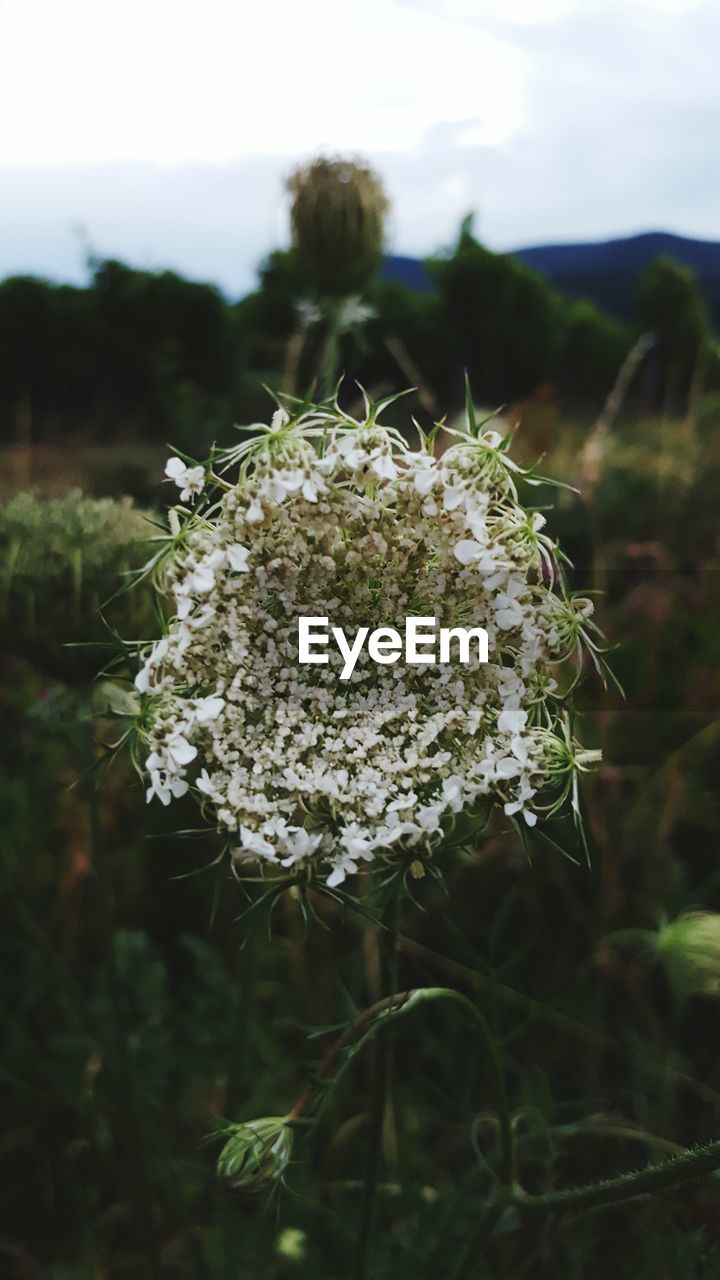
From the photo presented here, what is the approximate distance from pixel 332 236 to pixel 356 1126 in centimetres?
228

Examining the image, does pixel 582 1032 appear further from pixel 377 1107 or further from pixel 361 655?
pixel 361 655

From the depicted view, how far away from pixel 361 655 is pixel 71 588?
84 cm

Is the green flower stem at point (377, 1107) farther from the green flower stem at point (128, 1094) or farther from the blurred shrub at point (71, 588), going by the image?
the blurred shrub at point (71, 588)

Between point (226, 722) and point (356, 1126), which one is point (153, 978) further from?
point (226, 722)

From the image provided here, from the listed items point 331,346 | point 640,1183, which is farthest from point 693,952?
point 331,346

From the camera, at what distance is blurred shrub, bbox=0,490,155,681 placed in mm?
2061

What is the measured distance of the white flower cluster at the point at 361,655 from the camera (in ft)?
4.48

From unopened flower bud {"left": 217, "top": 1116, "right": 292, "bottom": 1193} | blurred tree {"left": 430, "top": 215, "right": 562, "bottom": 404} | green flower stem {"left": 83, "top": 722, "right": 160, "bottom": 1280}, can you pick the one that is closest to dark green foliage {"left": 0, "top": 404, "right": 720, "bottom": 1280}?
green flower stem {"left": 83, "top": 722, "right": 160, "bottom": 1280}

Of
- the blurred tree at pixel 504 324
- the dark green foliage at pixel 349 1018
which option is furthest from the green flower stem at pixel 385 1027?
the blurred tree at pixel 504 324

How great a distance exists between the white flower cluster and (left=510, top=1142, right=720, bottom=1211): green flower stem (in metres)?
0.44

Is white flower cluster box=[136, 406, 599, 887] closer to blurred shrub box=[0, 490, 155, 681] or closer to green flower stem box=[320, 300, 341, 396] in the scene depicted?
blurred shrub box=[0, 490, 155, 681]

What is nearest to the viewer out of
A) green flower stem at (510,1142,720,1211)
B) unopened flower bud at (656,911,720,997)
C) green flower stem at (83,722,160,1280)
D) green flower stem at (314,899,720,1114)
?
green flower stem at (510,1142,720,1211)

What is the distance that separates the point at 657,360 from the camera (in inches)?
1270

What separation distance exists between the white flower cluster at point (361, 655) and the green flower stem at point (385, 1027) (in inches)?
7.5
